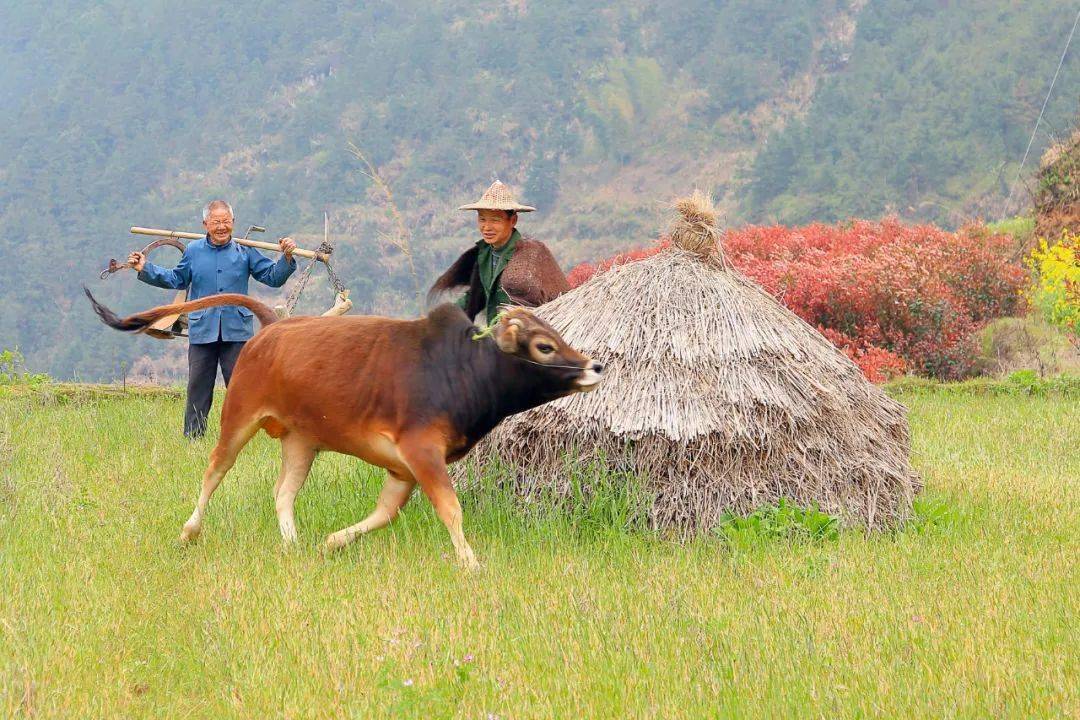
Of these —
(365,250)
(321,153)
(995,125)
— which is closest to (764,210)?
(995,125)

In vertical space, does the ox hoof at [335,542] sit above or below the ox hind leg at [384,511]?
below

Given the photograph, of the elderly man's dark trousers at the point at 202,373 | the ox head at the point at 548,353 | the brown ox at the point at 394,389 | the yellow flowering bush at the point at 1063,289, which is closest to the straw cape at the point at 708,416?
the brown ox at the point at 394,389

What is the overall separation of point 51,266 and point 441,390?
78.3 metres

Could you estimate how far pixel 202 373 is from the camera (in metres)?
11.7

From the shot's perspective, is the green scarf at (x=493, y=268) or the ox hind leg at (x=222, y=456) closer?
the ox hind leg at (x=222, y=456)

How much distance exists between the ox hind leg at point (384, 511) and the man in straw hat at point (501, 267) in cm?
168

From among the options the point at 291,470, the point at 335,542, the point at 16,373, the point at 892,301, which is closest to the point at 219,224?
the point at 291,470

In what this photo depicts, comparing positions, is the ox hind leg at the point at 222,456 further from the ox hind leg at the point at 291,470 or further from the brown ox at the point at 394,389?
the ox hind leg at the point at 291,470

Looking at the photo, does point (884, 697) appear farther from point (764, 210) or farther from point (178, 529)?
point (764, 210)

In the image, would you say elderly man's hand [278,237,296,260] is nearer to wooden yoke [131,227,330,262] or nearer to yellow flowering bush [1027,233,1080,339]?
wooden yoke [131,227,330,262]

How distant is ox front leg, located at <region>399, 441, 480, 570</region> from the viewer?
21.4 feet

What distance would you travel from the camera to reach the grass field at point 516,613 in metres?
4.82

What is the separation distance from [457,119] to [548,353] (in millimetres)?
83789

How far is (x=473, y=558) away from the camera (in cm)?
657
